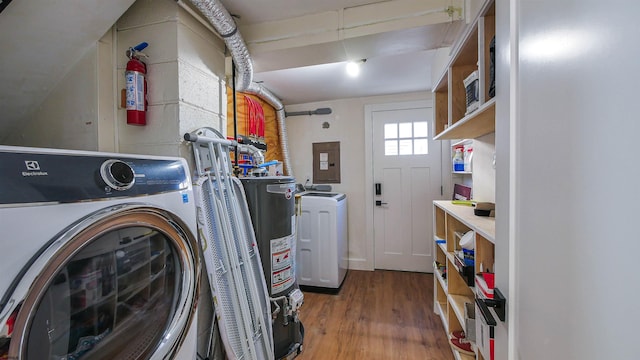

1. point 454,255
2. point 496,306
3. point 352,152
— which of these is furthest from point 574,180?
point 352,152

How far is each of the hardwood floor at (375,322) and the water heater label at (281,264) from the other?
58 cm

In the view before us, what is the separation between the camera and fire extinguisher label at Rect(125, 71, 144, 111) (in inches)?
46.7

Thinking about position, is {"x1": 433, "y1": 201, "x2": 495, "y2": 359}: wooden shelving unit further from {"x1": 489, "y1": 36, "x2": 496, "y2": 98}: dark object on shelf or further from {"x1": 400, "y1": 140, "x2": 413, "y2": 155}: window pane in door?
{"x1": 400, "y1": 140, "x2": 413, "y2": 155}: window pane in door

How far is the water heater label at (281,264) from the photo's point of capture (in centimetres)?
163

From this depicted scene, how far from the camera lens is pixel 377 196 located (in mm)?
3326

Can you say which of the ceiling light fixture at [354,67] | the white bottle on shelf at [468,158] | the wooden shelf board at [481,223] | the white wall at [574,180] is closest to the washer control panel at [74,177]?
the white wall at [574,180]

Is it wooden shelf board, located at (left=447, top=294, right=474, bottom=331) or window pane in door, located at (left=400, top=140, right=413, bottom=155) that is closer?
wooden shelf board, located at (left=447, top=294, right=474, bottom=331)

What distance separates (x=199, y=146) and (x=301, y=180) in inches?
87.9

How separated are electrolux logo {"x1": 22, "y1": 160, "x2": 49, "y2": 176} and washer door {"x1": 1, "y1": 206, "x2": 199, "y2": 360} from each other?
15 cm

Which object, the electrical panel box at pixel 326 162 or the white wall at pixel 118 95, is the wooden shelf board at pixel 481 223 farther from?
the electrical panel box at pixel 326 162

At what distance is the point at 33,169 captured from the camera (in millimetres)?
576

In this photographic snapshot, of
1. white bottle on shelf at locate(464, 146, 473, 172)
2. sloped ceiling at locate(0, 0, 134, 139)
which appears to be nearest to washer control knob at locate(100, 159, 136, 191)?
sloped ceiling at locate(0, 0, 134, 139)

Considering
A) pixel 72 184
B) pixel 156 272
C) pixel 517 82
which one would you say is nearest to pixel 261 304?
pixel 156 272

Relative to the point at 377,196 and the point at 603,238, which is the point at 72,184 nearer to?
the point at 603,238
